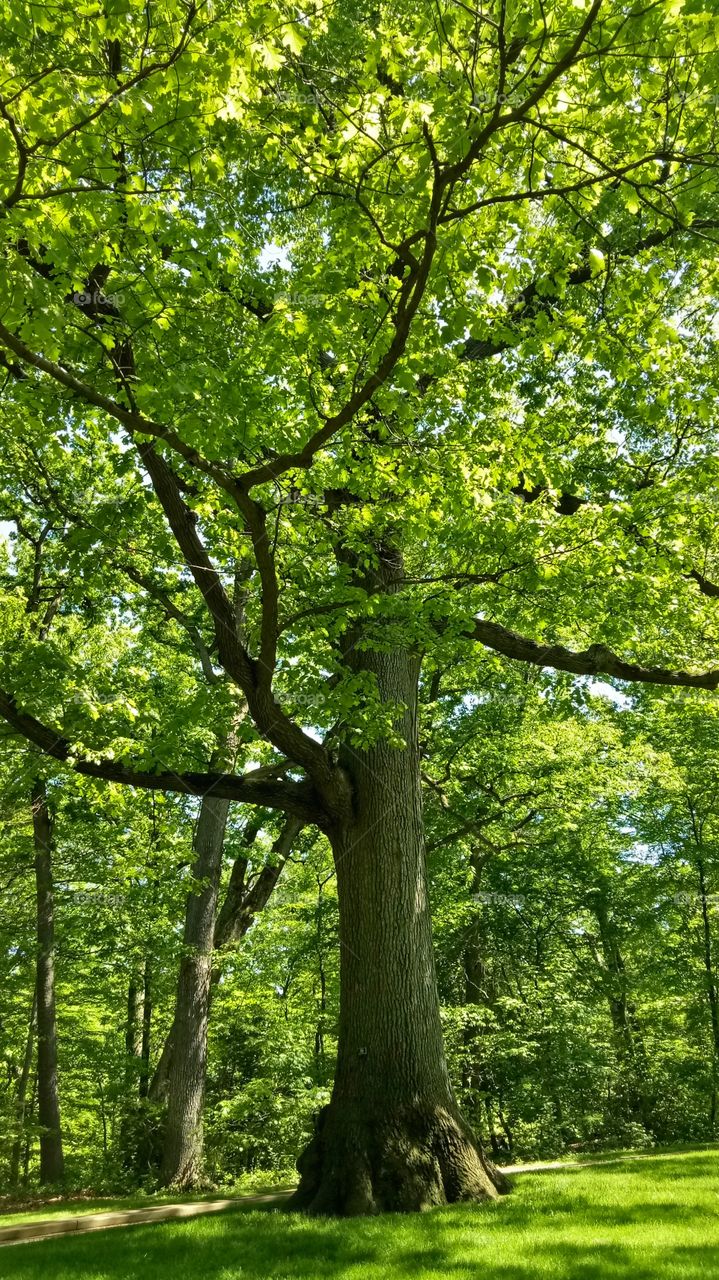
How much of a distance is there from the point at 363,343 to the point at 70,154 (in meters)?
2.45

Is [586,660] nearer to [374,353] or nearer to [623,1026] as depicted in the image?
[374,353]

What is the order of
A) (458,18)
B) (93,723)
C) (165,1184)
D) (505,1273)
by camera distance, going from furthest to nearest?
1. (165,1184)
2. (93,723)
3. (505,1273)
4. (458,18)

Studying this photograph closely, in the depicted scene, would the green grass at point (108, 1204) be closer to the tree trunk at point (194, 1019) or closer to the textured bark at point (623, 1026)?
the tree trunk at point (194, 1019)

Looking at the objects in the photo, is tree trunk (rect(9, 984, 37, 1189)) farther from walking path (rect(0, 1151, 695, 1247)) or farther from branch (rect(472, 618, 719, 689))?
branch (rect(472, 618, 719, 689))

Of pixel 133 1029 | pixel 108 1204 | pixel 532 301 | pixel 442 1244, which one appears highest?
pixel 532 301

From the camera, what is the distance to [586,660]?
8.86 metres

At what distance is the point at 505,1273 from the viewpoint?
14.8 feet

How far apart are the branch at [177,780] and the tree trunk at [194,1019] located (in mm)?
4028

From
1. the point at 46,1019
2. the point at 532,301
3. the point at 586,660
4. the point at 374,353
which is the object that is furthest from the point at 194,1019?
the point at 532,301

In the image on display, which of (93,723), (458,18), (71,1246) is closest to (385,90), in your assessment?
(458,18)

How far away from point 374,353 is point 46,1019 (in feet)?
44.9

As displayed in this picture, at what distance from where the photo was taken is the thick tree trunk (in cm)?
655

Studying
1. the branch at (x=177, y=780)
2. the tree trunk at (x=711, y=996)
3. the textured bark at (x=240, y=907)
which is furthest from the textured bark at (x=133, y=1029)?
the branch at (x=177, y=780)

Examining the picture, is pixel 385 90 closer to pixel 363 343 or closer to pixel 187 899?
pixel 363 343
